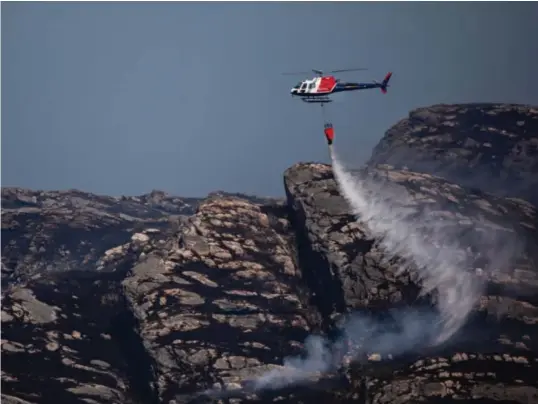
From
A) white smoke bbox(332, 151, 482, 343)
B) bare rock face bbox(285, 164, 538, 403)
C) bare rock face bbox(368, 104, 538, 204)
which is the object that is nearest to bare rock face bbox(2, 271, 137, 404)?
bare rock face bbox(285, 164, 538, 403)

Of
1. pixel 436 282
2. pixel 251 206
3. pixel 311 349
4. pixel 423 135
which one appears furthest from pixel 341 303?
pixel 423 135

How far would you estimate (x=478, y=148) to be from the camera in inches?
7190

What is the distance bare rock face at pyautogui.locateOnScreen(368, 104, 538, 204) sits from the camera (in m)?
175

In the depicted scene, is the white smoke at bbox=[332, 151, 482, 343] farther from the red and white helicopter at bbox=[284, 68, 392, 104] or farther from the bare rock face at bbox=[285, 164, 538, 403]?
the red and white helicopter at bbox=[284, 68, 392, 104]

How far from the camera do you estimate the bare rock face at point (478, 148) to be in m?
175

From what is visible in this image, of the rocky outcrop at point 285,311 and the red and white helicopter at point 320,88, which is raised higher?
the red and white helicopter at point 320,88

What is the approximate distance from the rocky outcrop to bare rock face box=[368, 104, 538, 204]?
100 feet

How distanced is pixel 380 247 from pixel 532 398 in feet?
137

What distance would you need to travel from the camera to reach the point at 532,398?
81.2 metres

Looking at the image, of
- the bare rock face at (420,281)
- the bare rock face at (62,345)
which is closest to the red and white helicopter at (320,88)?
the bare rock face at (420,281)

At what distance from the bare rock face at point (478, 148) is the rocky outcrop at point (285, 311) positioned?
30.6 m

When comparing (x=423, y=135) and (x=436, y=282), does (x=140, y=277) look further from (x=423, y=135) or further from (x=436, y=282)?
(x=423, y=135)

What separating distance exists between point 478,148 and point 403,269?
83.7 meters

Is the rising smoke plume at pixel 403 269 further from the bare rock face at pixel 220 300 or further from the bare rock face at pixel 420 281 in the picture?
the bare rock face at pixel 220 300
